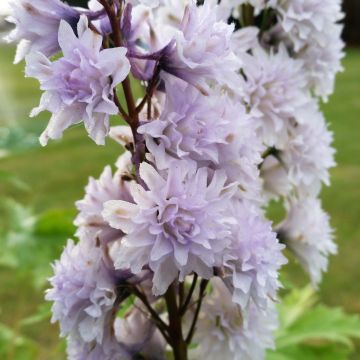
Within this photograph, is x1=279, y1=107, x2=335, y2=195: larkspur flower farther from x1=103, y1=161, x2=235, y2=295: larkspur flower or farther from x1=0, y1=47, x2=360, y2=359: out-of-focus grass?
x1=0, y1=47, x2=360, y2=359: out-of-focus grass

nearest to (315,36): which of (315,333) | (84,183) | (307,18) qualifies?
(307,18)

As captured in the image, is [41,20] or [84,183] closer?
[41,20]

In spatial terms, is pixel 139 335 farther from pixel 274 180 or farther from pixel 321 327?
pixel 321 327

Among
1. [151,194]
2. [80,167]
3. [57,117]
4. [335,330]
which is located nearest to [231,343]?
[151,194]

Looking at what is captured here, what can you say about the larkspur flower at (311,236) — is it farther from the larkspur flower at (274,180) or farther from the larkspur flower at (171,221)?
the larkspur flower at (171,221)

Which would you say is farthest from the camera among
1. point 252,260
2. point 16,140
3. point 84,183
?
point 84,183
